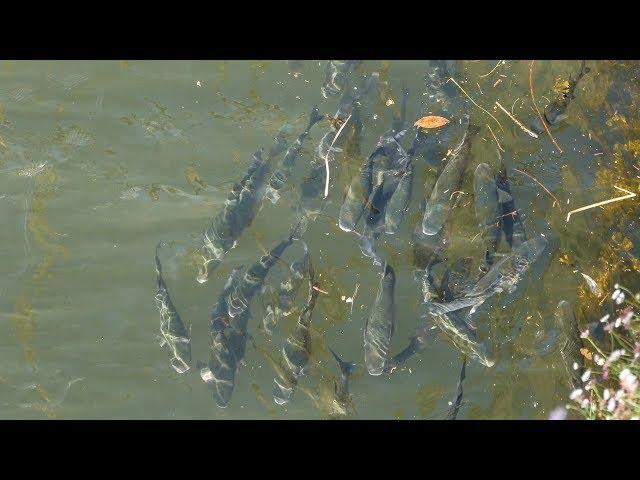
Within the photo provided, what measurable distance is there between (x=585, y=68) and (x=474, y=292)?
2.33m

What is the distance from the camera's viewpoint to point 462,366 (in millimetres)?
5156

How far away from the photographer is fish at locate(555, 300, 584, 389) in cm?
510

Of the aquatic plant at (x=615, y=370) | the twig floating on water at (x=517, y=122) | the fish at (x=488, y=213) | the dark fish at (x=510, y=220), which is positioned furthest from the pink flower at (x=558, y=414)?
the twig floating on water at (x=517, y=122)

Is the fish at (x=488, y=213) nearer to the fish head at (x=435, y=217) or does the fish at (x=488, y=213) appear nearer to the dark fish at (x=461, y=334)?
the fish head at (x=435, y=217)

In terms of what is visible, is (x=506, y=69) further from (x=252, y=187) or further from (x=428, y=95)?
(x=252, y=187)

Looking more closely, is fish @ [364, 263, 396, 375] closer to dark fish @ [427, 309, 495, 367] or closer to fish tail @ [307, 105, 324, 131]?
dark fish @ [427, 309, 495, 367]

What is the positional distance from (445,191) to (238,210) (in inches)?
75.5

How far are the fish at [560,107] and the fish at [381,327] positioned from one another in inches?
76.1

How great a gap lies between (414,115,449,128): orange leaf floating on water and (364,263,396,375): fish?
1.34 metres

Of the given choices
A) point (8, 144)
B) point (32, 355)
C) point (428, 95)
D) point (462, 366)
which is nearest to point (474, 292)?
point (462, 366)

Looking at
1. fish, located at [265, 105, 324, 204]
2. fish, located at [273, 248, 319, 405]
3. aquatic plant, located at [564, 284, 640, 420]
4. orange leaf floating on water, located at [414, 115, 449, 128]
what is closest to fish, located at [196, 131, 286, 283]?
fish, located at [265, 105, 324, 204]

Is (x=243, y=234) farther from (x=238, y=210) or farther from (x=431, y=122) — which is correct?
(x=431, y=122)

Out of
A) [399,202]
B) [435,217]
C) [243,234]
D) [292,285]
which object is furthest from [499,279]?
[243,234]

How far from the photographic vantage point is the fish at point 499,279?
16.5 feet
